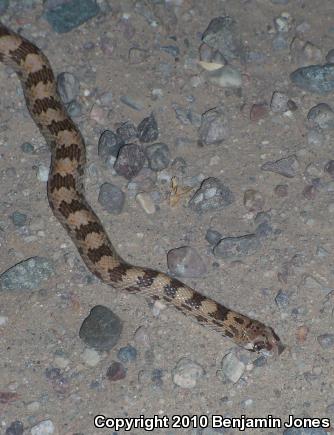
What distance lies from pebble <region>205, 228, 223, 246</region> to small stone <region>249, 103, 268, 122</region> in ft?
5.73

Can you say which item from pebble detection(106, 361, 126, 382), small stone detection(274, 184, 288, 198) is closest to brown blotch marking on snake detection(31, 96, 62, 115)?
small stone detection(274, 184, 288, 198)

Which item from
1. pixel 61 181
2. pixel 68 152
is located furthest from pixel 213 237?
pixel 68 152

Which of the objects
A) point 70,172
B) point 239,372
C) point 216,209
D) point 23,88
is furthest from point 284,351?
point 23,88

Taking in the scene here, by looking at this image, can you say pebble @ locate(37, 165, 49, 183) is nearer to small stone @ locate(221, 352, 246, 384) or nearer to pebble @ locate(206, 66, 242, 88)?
pebble @ locate(206, 66, 242, 88)

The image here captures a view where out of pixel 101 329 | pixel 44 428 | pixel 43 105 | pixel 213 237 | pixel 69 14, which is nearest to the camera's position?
pixel 44 428

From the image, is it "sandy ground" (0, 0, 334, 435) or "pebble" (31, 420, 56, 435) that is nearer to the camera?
"pebble" (31, 420, 56, 435)

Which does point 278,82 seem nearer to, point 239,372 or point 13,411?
point 239,372

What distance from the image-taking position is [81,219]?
8602mm

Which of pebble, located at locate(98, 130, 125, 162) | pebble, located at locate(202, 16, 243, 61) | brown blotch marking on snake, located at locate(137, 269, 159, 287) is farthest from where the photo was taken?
pebble, located at locate(202, 16, 243, 61)

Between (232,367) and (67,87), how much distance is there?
412cm

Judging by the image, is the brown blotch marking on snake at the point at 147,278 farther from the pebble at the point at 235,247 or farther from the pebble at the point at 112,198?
the pebble at the point at 112,198

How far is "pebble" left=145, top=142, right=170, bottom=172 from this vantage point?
29.5 feet

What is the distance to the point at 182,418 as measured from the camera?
7.34 m

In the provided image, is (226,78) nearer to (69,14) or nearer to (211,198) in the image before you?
(211,198)
